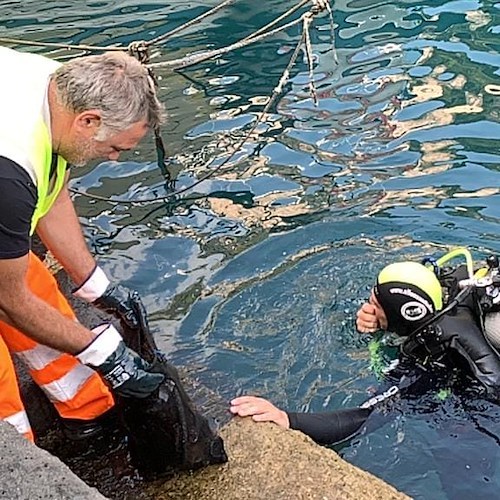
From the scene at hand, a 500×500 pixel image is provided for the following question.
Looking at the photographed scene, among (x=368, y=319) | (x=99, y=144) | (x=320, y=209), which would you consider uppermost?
(x=99, y=144)

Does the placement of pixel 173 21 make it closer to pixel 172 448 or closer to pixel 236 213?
pixel 236 213

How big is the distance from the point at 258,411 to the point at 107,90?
5.15 feet

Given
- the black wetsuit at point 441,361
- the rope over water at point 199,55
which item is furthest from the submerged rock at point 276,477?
the rope over water at point 199,55

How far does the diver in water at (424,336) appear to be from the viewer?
12.4 ft

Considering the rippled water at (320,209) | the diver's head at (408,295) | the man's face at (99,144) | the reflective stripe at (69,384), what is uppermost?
the man's face at (99,144)

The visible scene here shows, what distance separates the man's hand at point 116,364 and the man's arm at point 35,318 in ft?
0.15

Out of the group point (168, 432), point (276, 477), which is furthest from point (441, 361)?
point (168, 432)

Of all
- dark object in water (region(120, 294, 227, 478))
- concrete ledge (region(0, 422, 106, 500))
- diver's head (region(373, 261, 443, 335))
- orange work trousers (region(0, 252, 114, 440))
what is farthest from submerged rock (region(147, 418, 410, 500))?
concrete ledge (region(0, 422, 106, 500))

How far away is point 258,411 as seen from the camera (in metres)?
3.67

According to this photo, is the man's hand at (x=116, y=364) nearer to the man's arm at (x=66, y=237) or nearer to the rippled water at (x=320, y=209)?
the man's arm at (x=66, y=237)

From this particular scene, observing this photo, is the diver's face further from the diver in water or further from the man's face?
the man's face

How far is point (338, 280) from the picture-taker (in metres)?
5.41

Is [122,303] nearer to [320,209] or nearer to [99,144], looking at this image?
[99,144]

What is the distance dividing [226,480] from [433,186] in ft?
12.3
